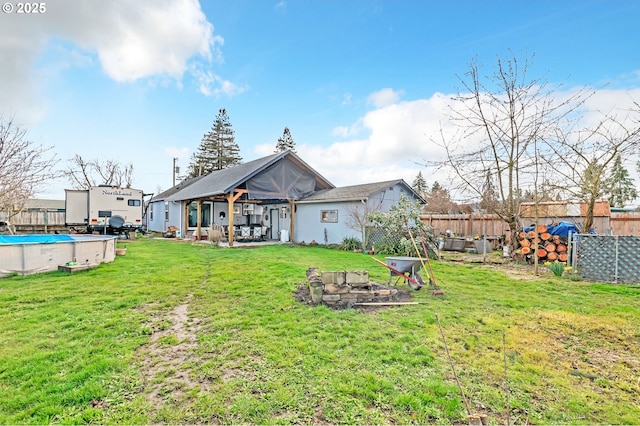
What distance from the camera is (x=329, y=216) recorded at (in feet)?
50.1

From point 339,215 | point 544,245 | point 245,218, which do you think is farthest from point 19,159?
point 544,245

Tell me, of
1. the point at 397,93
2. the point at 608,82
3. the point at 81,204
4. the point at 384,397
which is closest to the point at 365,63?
the point at 397,93

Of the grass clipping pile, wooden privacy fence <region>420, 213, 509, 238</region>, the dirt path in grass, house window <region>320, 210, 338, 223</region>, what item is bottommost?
the dirt path in grass

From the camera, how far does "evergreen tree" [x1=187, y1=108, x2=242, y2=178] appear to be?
40000 millimetres

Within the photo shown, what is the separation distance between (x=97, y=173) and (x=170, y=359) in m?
34.5

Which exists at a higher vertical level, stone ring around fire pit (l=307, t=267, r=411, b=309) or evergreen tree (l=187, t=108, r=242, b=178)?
evergreen tree (l=187, t=108, r=242, b=178)

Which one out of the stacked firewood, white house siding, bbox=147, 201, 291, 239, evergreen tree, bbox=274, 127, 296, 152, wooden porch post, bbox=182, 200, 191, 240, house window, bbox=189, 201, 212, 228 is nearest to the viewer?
the stacked firewood

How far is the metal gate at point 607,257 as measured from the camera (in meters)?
7.54

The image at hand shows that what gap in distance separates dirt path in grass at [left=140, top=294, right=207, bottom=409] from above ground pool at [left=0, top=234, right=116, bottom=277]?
5196 millimetres

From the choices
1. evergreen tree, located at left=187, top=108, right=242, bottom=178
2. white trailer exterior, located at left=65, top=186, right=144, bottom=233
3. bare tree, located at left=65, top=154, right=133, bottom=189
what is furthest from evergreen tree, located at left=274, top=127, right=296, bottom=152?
white trailer exterior, located at left=65, top=186, right=144, bottom=233

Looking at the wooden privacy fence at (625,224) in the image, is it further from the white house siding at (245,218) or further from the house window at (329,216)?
the white house siding at (245,218)

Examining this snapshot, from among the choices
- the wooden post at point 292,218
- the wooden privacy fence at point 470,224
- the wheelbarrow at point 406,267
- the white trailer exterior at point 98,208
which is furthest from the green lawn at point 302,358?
the white trailer exterior at point 98,208

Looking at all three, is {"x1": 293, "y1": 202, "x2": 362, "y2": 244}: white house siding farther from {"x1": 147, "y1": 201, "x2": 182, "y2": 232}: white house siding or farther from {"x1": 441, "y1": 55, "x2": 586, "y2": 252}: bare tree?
{"x1": 147, "y1": 201, "x2": 182, "y2": 232}: white house siding

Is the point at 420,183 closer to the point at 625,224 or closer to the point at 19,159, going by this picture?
the point at 625,224
